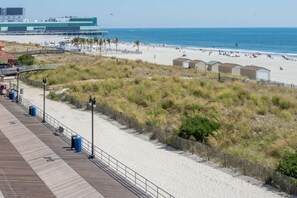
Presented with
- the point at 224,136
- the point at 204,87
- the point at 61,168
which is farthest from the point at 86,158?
the point at 204,87

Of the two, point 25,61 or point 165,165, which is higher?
point 25,61

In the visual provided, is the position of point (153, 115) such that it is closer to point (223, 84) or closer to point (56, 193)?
point (223, 84)

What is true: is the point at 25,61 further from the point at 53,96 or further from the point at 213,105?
the point at 213,105

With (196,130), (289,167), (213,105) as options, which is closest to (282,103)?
(213,105)

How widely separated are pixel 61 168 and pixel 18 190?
3.01 m

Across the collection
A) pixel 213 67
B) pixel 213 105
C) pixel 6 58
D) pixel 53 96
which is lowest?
pixel 53 96

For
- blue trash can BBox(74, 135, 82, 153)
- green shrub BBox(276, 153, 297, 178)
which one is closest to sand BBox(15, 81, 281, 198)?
green shrub BBox(276, 153, 297, 178)

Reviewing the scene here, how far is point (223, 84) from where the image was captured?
5019cm

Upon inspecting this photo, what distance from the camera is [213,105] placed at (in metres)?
39.5

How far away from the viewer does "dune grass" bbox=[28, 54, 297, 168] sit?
1161 inches

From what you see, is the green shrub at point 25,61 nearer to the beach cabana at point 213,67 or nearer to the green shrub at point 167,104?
the beach cabana at point 213,67

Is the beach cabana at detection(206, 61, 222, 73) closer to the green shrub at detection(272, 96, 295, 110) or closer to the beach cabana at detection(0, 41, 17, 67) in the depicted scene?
the beach cabana at detection(0, 41, 17, 67)

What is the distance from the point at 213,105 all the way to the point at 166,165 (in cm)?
1506

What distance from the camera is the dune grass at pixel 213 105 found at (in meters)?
29.5
